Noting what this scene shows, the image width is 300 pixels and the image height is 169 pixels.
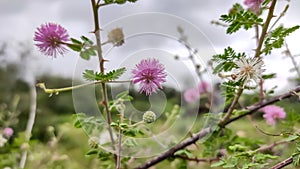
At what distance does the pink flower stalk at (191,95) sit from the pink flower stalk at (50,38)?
0.19 m

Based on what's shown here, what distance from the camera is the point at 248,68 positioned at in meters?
0.43

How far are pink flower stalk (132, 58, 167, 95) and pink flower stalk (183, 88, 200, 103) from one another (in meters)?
0.17

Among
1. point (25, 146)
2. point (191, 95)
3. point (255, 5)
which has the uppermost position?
point (255, 5)

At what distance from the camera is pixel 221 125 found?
654mm

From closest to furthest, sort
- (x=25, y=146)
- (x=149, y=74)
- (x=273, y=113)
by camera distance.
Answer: (x=149, y=74)
(x=273, y=113)
(x=25, y=146)

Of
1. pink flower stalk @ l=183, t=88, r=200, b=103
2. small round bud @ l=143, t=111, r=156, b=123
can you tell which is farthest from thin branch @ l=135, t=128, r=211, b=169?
small round bud @ l=143, t=111, r=156, b=123

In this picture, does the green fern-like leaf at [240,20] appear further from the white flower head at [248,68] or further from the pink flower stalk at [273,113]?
the pink flower stalk at [273,113]

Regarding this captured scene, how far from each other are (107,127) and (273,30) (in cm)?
26

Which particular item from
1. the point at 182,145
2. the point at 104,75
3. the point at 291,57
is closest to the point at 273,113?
the point at 291,57

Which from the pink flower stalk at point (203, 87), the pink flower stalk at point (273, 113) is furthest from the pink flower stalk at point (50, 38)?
the pink flower stalk at point (273, 113)

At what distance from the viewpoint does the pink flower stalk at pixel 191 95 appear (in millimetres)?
601

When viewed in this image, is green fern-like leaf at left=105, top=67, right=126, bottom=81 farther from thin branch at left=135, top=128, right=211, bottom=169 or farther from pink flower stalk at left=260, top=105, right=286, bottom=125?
pink flower stalk at left=260, top=105, right=286, bottom=125

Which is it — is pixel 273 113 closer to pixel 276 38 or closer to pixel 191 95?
pixel 191 95

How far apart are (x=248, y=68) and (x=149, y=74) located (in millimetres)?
102
